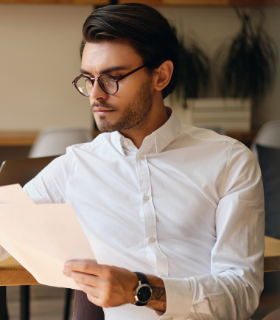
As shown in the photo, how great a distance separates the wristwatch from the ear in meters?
0.61

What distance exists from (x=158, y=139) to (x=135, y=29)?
12.0 inches

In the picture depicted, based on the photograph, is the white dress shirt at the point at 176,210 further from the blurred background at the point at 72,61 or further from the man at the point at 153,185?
the blurred background at the point at 72,61

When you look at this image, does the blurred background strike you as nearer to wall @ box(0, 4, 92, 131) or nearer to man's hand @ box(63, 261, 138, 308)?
wall @ box(0, 4, 92, 131)

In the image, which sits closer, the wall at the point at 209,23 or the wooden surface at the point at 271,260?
the wooden surface at the point at 271,260

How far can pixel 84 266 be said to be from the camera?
2.63 ft

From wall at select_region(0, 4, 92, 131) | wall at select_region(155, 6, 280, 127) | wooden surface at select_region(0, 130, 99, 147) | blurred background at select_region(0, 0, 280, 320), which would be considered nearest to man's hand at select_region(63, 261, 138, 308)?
wooden surface at select_region(0, 130, 99, 147)

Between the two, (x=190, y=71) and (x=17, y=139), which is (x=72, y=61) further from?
(x=190, y=71)

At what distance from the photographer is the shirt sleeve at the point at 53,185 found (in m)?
1.24

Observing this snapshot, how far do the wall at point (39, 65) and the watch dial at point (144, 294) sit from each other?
2.94 metres

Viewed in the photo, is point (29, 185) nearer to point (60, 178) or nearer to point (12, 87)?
point (60, 178)

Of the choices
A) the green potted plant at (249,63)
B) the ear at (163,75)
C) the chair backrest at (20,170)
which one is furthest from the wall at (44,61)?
the ear at (163,75)

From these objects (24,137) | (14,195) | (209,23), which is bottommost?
(24,137)

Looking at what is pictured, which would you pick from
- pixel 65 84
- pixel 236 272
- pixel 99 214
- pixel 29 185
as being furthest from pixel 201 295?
pixel 65 84

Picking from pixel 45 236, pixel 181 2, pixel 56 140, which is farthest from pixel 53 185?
pixel 181 2
